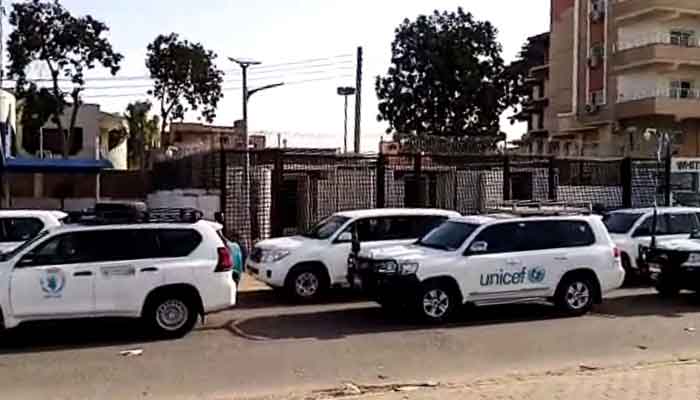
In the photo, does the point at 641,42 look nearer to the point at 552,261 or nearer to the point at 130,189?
the point at 130,189

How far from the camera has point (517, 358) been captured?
10516 millimetres

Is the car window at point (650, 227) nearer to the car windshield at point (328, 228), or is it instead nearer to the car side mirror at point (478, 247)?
the car side mirror at point (478, 247)

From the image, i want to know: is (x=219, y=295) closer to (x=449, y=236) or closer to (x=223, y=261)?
(x=223, y=261)

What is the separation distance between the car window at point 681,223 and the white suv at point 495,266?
195 inches

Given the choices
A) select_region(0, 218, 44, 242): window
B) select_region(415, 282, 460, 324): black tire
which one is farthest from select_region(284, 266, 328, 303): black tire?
select_region(0, 218, 44, 242): window

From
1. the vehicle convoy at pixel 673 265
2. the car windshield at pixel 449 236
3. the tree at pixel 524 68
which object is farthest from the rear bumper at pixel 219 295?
the tree at pixel 524 68

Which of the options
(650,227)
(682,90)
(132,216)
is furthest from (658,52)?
(132,216)

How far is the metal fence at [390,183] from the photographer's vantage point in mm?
21158

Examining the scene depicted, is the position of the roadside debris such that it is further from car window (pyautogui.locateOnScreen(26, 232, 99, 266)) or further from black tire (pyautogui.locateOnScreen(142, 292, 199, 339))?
car window (pyautogui.locateOnScreen(26, 232, 99, 266))

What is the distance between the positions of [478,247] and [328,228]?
370 cm

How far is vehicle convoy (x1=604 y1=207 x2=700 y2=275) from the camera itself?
18.3 metres

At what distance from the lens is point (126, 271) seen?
11.5 meters

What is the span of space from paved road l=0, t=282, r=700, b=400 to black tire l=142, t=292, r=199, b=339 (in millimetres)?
200

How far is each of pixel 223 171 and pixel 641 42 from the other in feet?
137
